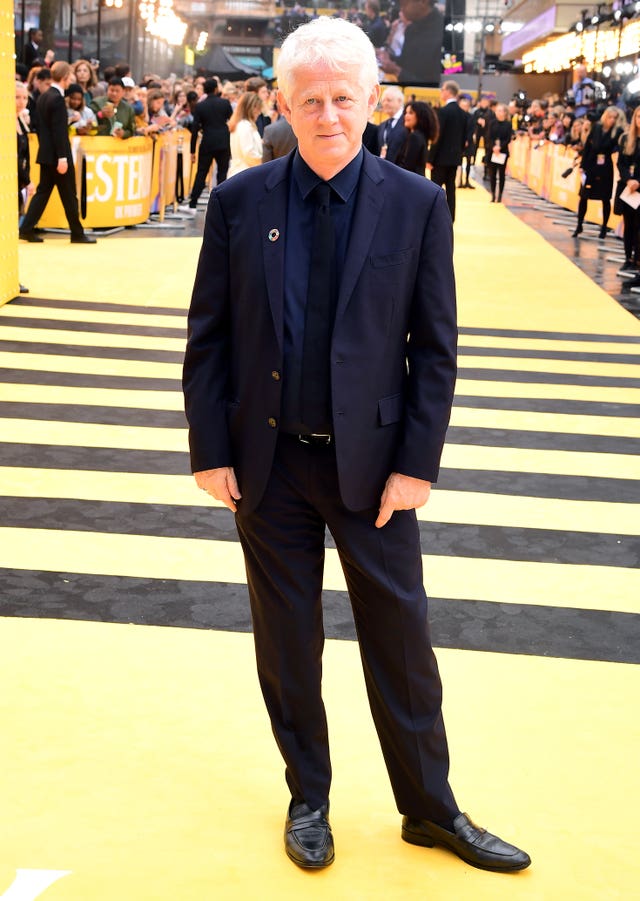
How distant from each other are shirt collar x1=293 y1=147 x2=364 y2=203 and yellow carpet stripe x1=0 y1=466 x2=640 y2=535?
293 cm

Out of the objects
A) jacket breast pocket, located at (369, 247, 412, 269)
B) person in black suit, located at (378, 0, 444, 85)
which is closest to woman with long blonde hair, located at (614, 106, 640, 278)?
jacket breast pocket, located at (369, 247, 412, 269)

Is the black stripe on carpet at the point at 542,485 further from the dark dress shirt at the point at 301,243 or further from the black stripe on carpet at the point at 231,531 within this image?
the dark dress shirt at the point at 301,243

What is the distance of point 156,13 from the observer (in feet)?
106

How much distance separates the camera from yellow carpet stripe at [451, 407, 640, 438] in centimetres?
688

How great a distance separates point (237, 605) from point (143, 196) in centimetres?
1254

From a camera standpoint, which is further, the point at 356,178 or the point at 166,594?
the point at 166,594

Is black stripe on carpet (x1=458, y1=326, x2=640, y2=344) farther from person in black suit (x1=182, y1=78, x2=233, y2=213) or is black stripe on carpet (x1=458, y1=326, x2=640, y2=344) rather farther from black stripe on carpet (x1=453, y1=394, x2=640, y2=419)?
person in black suit (x1=182, y1=78, x2=233, y2=213)

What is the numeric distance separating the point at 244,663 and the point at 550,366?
5.44 meters

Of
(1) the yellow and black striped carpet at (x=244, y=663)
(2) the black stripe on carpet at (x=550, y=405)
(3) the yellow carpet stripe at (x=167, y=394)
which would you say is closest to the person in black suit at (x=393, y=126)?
(3) the yellow carpet stripe at (x=167, y=394)

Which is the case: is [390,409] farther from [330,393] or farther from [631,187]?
[631,187]

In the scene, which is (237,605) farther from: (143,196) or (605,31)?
(605,31)

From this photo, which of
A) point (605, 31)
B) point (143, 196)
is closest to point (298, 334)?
point (143, 196)

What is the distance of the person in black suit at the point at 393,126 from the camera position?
12.3m

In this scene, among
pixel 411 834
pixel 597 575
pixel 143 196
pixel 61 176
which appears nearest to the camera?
pixel 411 834
